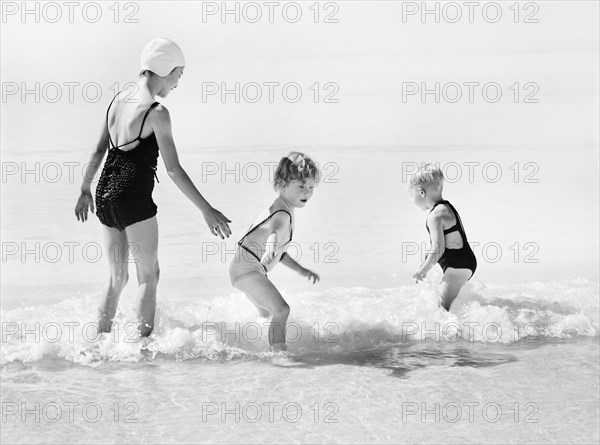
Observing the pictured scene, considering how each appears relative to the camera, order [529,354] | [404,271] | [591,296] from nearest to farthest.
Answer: [529,354] < [591,296] < [404,271]

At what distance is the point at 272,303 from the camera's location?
16.9 feet

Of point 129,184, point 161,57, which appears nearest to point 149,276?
point 129,184

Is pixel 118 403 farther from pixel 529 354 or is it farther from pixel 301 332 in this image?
pixel 529 354

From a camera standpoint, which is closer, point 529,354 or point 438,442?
point 438,442

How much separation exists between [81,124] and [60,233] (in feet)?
19.6

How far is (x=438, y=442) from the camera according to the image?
409cm

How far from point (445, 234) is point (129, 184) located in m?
1.99

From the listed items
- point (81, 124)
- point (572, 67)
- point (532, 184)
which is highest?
point (572, 67)

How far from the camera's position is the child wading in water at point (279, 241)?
16.9 feet

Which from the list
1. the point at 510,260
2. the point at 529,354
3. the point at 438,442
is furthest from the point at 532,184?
the point at 438,442

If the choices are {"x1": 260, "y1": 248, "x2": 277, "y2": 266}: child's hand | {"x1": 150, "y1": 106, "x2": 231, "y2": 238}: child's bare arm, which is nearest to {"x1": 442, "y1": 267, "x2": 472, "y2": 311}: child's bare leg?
{"x1": 260, "y1": 248, "x2": 277, "y2": 266}: child's hand

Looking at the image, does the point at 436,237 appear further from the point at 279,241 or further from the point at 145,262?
the point at 145,262

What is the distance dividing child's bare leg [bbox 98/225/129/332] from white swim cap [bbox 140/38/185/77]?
861 millimetres

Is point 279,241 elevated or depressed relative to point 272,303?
elevated
